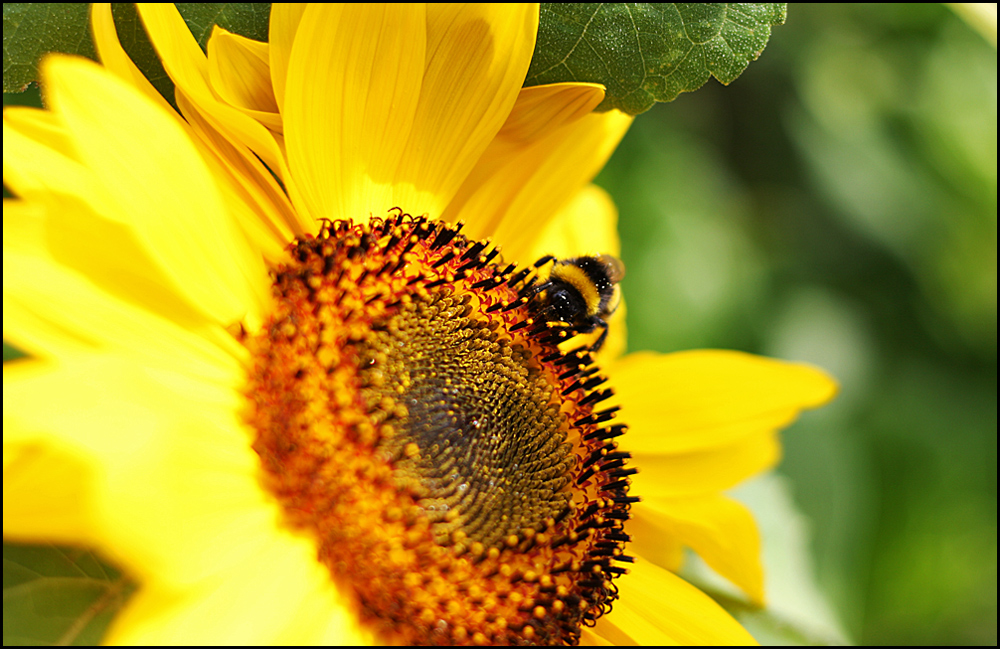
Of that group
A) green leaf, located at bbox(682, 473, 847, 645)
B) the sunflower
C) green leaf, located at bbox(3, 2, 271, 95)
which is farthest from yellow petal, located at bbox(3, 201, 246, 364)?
green leaf, located at bbox(682, 473, 847, 645)

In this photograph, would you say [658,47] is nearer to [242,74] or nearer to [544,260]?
[544,260]

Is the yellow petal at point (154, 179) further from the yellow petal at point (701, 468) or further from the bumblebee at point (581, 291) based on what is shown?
the yellow petal at point (701, 468)

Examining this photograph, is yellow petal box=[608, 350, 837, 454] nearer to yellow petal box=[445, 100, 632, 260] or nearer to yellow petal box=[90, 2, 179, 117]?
yellow petal box=[445, 100, 632, 260]

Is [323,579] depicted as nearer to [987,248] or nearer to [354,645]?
[354,645]

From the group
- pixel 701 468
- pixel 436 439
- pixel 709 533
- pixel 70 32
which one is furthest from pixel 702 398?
pixel 70 32

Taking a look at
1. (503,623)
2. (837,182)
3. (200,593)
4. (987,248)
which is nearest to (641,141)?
(837,182)
